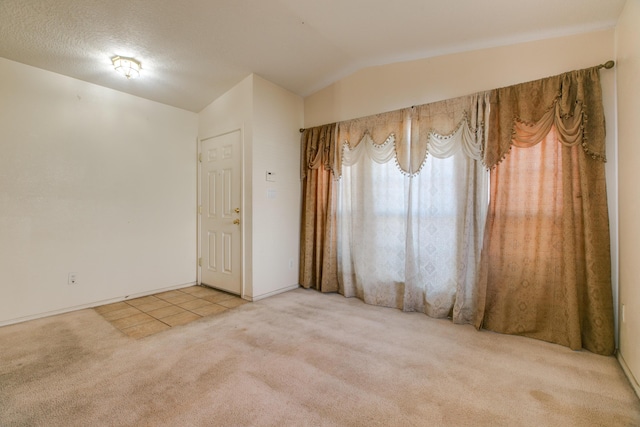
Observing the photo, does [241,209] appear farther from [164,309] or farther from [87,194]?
[87,194]

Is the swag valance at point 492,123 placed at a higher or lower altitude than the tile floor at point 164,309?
higher

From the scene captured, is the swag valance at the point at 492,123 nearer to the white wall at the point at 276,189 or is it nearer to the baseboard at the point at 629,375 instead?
the white wall at the point at 276,189

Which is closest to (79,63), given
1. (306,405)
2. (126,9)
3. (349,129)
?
(126,9)

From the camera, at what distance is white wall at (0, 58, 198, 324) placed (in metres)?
2.63

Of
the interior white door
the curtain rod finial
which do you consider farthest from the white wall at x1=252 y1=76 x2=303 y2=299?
the curtain rod finial

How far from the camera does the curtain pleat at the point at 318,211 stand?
11.6ft

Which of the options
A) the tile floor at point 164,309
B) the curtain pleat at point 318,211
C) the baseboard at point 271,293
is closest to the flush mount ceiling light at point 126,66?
the curtain pleat at point 318,211

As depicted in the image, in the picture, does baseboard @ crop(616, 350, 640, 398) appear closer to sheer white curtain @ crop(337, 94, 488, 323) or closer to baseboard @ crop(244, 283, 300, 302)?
sheer white curtain @ crop(337, 94, 488, 323)

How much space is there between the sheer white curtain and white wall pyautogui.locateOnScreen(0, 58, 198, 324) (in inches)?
88.9

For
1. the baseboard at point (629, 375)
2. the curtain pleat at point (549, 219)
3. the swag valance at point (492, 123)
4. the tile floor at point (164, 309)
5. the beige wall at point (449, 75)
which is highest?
the beige wall at point (449, 75)

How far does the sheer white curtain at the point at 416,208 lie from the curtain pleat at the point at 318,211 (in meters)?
0.12

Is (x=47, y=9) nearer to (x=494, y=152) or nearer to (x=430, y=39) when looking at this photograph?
(x=430, y=39)

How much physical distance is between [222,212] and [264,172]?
0.81 meters

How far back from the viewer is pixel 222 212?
11.9 feet
